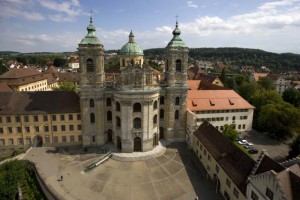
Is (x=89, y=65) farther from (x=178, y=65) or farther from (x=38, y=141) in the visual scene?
(x=38, y=141)

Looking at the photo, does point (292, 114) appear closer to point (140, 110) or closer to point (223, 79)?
point (140, 110)

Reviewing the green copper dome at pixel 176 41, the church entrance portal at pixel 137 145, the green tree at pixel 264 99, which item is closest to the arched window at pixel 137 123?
the church entrance portal at pixel 137 145

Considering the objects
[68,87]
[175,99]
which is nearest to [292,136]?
[175,99]

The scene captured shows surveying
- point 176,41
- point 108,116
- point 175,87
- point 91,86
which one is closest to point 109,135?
point 108,116

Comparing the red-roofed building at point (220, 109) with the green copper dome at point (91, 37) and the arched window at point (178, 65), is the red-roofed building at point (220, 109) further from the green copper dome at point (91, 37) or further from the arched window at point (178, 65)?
the green copper dome at point (91, 37)

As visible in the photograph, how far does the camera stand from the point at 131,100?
4622 centimetres

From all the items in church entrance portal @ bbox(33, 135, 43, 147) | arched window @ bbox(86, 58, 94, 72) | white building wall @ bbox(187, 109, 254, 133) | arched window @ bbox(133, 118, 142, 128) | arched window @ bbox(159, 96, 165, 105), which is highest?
arched window @ bbox(86, 58, 94, 72)

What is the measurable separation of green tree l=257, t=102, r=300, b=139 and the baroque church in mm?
23098

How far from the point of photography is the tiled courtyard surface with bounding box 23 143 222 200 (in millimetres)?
35875

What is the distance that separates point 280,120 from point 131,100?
39.2 metres

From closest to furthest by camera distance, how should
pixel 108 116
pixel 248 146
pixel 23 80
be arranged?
pixel 108 116, pixel 248 146, pixel 23 80

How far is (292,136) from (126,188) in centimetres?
4720

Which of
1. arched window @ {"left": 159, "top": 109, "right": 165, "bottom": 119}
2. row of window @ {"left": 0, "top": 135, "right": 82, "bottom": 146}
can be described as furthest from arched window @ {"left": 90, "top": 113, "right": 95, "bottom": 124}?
arched window @ {"left": 159, "top": 109, "right": 165, "bottom": 119}

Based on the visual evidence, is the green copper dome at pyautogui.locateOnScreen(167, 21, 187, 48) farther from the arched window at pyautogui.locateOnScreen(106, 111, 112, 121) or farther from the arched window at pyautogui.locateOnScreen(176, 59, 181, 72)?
the arched window at pyautogui.locateOnScreen(106, 111, 112, 121)
